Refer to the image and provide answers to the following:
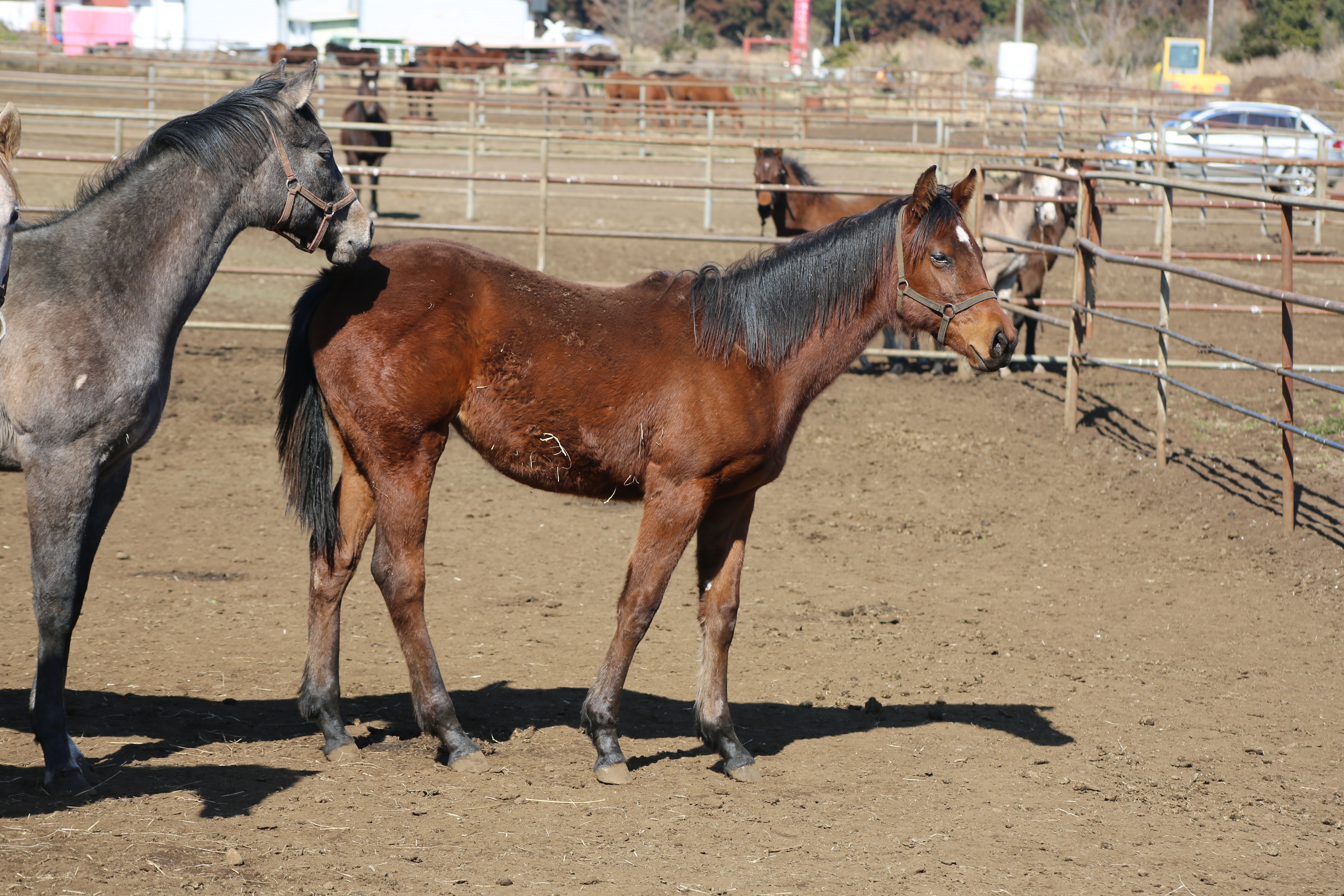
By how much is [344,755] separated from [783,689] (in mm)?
1718

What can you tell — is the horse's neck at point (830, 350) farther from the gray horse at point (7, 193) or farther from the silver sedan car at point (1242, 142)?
the silver sedan car at point (1242, 142)

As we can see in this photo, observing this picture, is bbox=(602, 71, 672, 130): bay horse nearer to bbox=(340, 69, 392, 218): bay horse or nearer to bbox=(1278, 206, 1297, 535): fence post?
bbox=(340, 69, 392, 218): bay horse

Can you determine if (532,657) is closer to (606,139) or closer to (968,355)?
(968,355)

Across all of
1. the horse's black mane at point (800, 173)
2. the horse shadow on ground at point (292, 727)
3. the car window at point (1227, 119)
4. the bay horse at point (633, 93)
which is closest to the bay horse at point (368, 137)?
the horse's black mane at point (800, 173)

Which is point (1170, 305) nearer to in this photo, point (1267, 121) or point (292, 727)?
point (292, 727)

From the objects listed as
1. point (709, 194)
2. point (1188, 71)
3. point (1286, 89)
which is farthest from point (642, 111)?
point (1188, 71)

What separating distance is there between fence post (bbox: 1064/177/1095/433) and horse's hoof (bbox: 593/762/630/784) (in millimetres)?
5740

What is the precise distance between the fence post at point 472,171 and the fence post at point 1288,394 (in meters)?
9.28

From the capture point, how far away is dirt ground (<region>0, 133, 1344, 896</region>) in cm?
306

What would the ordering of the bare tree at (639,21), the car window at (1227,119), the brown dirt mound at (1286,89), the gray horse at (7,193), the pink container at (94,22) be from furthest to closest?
the bare tree at (639,21) → the pink container at (94,22) → the brown dirt mound at (1286,89) → the car window at (1227,119) → the gray horse at (7,193)

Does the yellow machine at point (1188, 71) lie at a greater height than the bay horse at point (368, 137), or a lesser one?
greater

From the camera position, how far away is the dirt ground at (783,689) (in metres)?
3.06

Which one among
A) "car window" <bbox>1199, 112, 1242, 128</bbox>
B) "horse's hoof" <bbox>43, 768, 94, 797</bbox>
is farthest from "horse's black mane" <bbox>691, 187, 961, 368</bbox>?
"car window" <bbox>1199, 112, 1242, 128</bbox>

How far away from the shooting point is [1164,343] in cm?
764
